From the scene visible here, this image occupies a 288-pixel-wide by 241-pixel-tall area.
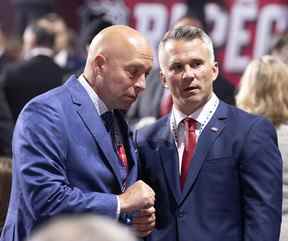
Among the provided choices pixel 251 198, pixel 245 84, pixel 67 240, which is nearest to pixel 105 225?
pixel 67 240

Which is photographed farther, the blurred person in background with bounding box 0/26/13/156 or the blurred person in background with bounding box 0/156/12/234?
the blurred person in background with bounding box 0/26/13/156

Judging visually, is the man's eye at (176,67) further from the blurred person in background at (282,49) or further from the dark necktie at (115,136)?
the blurred person in background at (282,49)

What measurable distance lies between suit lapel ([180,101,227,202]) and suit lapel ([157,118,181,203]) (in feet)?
0.15

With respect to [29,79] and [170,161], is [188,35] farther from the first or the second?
[29,79]

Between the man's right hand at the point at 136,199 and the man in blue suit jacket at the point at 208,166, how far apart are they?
425 mm

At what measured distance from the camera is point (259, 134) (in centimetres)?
415

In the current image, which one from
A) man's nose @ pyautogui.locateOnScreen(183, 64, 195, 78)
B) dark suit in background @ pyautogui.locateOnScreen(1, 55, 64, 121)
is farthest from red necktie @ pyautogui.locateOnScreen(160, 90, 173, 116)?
man's nose @ pyautogui.locateOnScreen(183, 64, 195, 78)

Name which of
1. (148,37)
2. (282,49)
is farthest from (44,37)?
(282,49)

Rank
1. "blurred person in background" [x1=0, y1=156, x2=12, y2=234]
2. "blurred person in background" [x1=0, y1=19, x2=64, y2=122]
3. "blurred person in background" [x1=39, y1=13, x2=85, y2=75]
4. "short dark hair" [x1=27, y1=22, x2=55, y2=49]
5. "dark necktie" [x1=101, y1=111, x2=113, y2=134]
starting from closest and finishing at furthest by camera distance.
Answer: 1. "dark necktie" [x1=101, y1=111, x2=113, y2=134]
2. "blurred person in background" [x1=0, y1=156, x2=12, y2=234]
3. "blurred person in background" [x1=0, y1=19, x2=64, y2=122]
4. "short dark hair" [x1=27, y1=22, x2=55, y2=49]
5. "blurred person in background" [x1=39, y1=13, x2=85, y2=75]

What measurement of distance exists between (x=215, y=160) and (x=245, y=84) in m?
1.33

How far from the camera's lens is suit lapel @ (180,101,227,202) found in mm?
4141

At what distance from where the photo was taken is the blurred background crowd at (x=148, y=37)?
6496mm

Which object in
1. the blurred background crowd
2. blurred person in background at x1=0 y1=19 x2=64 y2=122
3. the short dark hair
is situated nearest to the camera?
the blurred background crowd

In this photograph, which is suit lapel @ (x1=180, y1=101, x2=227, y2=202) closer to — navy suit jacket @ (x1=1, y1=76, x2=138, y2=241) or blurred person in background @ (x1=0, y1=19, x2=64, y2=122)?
navy suit jacket @ (x1=1, y1=76, x2=138, y2=241)
